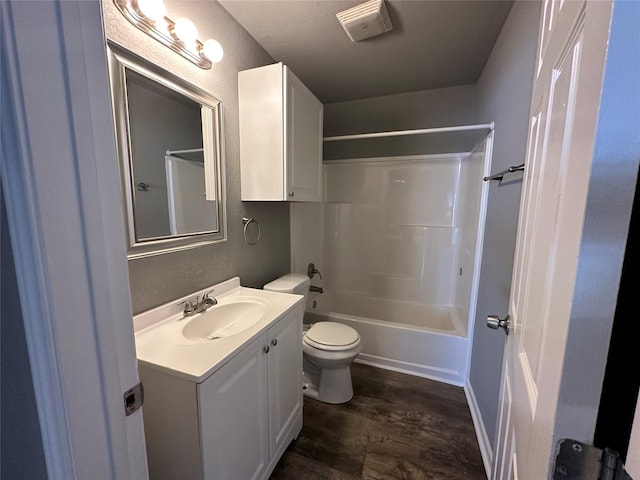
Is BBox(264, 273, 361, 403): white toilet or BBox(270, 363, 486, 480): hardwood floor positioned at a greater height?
BBox(264, 273, 361, 403): white toilet

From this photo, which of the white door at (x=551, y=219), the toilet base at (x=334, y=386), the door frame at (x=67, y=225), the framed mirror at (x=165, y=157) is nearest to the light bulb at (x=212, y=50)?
the framed mirror at (x=165, y=157)

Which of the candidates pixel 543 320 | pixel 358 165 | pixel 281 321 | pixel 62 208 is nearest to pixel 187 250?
pixel 281 321

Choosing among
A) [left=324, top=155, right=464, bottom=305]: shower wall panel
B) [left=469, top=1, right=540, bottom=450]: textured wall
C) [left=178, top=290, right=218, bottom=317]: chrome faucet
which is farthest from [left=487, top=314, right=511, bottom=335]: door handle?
[left=324, top=155, right=464, bottom=305]: shower wall panel

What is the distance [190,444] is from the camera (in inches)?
34.6

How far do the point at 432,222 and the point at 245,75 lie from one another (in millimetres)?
2172

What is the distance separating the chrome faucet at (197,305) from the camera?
1.25 meters

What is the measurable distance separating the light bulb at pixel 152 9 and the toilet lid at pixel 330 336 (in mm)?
1873

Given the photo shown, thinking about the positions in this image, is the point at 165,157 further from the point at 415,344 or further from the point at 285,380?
the point at 415,344

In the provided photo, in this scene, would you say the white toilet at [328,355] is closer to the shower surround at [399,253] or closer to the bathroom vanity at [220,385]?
the bathroom vanity at [220,385]

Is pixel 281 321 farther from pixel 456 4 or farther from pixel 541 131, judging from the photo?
pixel 456 4

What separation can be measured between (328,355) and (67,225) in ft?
5.31

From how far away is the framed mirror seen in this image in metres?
1.04

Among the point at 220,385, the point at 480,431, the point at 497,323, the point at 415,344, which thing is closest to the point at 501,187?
the point at 497,323

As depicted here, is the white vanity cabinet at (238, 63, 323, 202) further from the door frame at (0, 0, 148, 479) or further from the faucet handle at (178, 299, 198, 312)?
the door frame at (0, 0, 148, 479)
